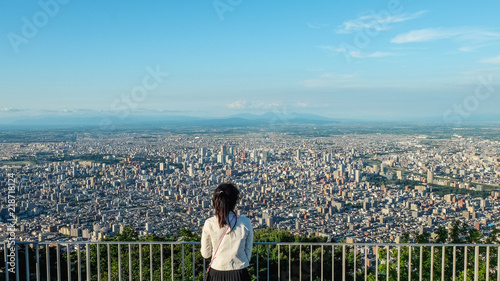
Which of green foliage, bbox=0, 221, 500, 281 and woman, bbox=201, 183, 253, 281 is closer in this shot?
woman, bbox=201, 183, 253, 281

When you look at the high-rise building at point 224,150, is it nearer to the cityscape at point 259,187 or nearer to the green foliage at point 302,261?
the cityscape at point 259,187

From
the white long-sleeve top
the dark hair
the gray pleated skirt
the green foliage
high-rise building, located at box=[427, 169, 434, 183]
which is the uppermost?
the dark hair

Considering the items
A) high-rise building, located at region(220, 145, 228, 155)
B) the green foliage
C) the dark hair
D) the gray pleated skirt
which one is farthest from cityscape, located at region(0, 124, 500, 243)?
the dark hair

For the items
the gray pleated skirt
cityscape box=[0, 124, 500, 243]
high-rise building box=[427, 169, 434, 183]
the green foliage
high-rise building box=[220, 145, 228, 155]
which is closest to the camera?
the gray pleated skirt

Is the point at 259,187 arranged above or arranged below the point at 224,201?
below

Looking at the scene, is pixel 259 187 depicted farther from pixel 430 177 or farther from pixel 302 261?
pixel 302 261

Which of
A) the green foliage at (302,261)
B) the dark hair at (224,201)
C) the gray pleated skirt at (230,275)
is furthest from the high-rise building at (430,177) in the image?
the dark hair at (224,201)

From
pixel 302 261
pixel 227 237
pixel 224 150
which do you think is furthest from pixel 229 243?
pixel 224 150

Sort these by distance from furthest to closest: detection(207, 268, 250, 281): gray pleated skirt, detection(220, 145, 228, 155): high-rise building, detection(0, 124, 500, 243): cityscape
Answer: detection(220, 145, 228, 155): high-rise building, detection(0, 124, 500, 243): cityscape, detection(207, 268, 250, 281): gray pleated skirt

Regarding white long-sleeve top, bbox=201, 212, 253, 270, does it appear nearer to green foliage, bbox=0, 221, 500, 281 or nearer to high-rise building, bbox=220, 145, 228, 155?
green foliage, bbox=0, 221, 500, 281
